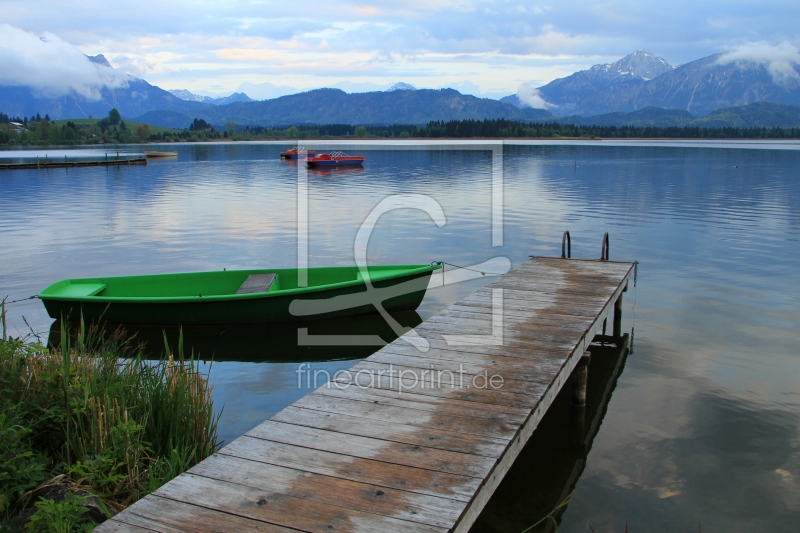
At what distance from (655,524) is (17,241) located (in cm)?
2319

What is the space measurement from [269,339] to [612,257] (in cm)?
1179

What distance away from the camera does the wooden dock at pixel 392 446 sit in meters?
4.04

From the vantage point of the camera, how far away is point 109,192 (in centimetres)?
4147

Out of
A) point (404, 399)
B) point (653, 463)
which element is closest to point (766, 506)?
point (653, 463)

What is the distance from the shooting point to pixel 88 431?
582 centimetres

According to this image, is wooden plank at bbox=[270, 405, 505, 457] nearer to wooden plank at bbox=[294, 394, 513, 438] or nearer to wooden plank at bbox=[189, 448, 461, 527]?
wooden plank at bbox=[294, 394, 513, 438]

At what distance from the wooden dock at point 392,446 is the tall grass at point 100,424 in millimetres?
868

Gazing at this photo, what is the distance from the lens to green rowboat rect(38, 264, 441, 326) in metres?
11.7

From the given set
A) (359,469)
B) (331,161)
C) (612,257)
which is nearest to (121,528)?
(359,469)

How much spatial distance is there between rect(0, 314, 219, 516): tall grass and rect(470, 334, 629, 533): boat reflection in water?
2.91 meters

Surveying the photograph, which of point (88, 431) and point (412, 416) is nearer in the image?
point (412, 416)

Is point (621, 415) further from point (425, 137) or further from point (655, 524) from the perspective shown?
point (425, 137)

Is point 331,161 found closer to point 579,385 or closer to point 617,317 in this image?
point 617,317

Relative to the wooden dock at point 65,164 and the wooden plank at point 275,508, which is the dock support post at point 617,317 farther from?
the wooden dock at point 65,164
